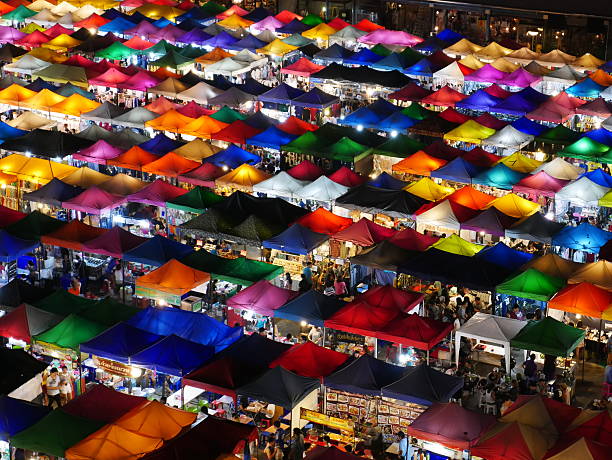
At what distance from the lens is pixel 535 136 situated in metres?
32.2

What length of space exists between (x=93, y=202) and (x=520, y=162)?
462 inches

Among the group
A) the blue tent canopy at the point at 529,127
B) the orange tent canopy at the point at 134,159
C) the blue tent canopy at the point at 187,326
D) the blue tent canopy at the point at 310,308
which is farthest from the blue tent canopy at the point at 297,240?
the blue tent canopy at the point at 529,127

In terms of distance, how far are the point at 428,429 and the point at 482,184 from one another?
502 inches

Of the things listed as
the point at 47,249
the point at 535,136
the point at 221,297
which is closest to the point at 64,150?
the point at 47,249

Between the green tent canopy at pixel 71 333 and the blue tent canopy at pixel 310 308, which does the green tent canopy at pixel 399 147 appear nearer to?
the blue tent canopy at pixel 310 308

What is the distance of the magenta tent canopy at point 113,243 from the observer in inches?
948

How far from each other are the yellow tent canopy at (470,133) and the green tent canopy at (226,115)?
653 cm

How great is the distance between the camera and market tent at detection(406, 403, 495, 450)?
16766 millimetres

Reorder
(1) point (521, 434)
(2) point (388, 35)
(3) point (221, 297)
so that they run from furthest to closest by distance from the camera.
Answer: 1. (2) point (388, 35)
2. (3) point (221, 297)
3. (1) point (521, 434)

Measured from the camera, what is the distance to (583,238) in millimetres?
24719

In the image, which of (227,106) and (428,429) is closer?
(428,429)

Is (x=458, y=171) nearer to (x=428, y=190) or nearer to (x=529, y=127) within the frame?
(x=428, y=190)

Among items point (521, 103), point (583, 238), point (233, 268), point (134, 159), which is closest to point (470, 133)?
point (521, 103)

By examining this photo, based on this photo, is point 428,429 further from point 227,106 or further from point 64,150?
point 227,106
